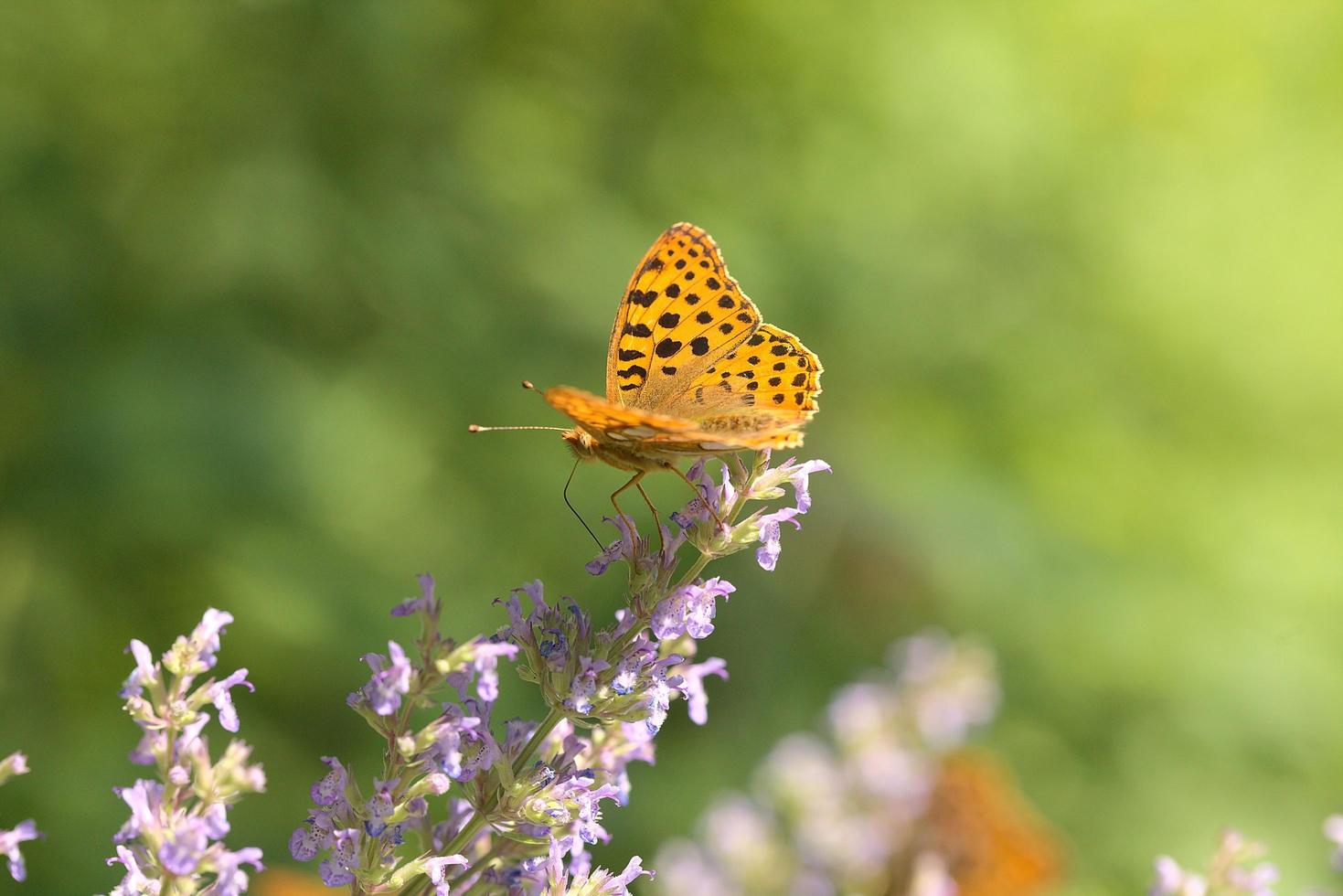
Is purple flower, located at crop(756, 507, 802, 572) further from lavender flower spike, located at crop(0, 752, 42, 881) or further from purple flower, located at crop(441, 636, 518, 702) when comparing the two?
lavender flower spike, located at crop(0, 752, 42, 881)

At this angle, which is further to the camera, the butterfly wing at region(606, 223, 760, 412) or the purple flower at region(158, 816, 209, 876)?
the butterfly wing at region(606, 223, 760, 412)

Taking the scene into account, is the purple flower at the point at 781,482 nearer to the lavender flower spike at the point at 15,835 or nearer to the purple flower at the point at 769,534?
the purple flower at the point at 769,534

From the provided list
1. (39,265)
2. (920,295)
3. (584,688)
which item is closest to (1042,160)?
(920,295)

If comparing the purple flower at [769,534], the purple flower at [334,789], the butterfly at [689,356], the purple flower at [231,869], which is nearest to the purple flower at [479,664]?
the purple flower at [334,789]

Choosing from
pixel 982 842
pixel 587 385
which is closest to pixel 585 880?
pixel 982 842

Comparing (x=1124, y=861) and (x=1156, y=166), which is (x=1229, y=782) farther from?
(x=1156, y=166)

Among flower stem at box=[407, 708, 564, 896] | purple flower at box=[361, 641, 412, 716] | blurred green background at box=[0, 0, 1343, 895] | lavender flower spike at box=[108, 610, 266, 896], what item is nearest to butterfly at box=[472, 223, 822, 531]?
flower stem at box=[407, 708, 564, 896]

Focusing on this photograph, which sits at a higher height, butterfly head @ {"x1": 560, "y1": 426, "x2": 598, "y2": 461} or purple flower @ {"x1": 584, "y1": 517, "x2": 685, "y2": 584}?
butterfly head @ {"x1": 560, "y1": 426, "x2": 598, "y2": 461}
